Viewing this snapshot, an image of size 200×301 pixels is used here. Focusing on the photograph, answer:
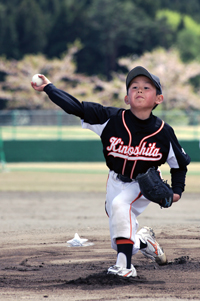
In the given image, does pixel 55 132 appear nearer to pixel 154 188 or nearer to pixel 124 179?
pixel 124 179

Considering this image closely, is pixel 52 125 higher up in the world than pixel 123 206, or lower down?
higher up

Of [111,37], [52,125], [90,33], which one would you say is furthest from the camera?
[90,33]

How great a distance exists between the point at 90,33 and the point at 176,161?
54128 millimetres

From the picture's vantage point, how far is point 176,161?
13.3 ft

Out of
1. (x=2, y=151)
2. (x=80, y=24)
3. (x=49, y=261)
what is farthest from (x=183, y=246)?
(x=80, y=24)

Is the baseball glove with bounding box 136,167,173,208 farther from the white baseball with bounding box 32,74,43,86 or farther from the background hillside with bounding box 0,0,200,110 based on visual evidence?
the background hillside with bounding box 0,0,200,110

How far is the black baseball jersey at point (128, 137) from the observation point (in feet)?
12.9

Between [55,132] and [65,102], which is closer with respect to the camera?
[65,102]

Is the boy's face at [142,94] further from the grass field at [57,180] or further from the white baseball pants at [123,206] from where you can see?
the grass field at [57,180]

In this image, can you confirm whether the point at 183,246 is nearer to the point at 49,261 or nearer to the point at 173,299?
the point at 49,261

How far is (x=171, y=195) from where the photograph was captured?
3.97 metres

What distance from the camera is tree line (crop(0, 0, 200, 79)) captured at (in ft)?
170

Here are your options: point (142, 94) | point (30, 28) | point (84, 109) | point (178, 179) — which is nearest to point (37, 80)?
point (84, 109)

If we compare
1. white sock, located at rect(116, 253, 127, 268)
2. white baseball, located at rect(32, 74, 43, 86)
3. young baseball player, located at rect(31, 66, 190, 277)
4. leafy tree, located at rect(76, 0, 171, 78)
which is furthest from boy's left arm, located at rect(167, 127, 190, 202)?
leafy tree, located at rect(76, 0, 171, 78)
